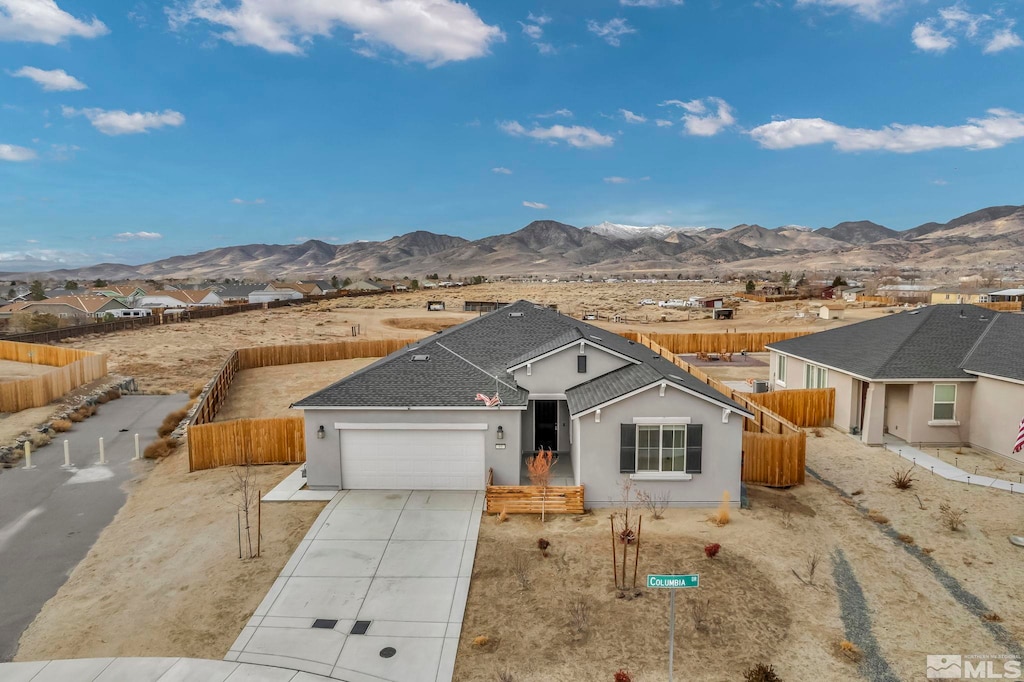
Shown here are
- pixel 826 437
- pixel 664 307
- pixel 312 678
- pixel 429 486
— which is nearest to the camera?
pixel 312 678

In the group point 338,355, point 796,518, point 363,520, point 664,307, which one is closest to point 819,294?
point 664,307

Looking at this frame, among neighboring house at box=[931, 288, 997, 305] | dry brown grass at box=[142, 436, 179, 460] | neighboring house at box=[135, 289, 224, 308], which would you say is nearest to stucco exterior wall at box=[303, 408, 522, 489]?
dry brown grass at box=[142, 436, 179, 460]

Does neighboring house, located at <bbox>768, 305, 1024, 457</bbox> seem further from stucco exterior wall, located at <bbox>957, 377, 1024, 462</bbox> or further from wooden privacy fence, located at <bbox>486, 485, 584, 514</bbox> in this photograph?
wooden privacy fence, located at <bbox>486, 485, 584, 514</bbox>

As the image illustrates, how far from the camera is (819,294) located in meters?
94.0

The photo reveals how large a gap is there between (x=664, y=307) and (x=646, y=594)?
247 feet

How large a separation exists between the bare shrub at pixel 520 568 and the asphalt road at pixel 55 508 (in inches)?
367

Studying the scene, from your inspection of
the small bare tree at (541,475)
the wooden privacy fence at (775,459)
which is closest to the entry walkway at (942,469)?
the wooden privacy fence at (775,459)

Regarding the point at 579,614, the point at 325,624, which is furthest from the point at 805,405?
the point at 325,624

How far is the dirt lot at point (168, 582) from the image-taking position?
10828 millimetres

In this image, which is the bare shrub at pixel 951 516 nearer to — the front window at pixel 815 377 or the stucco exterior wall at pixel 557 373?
the front window at pixel 815 377

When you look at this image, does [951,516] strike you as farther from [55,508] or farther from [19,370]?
[19,370]

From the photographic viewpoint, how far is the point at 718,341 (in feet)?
160

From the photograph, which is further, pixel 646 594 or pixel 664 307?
pixel 664 307

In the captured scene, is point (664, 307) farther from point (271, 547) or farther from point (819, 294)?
point (271, 547)
